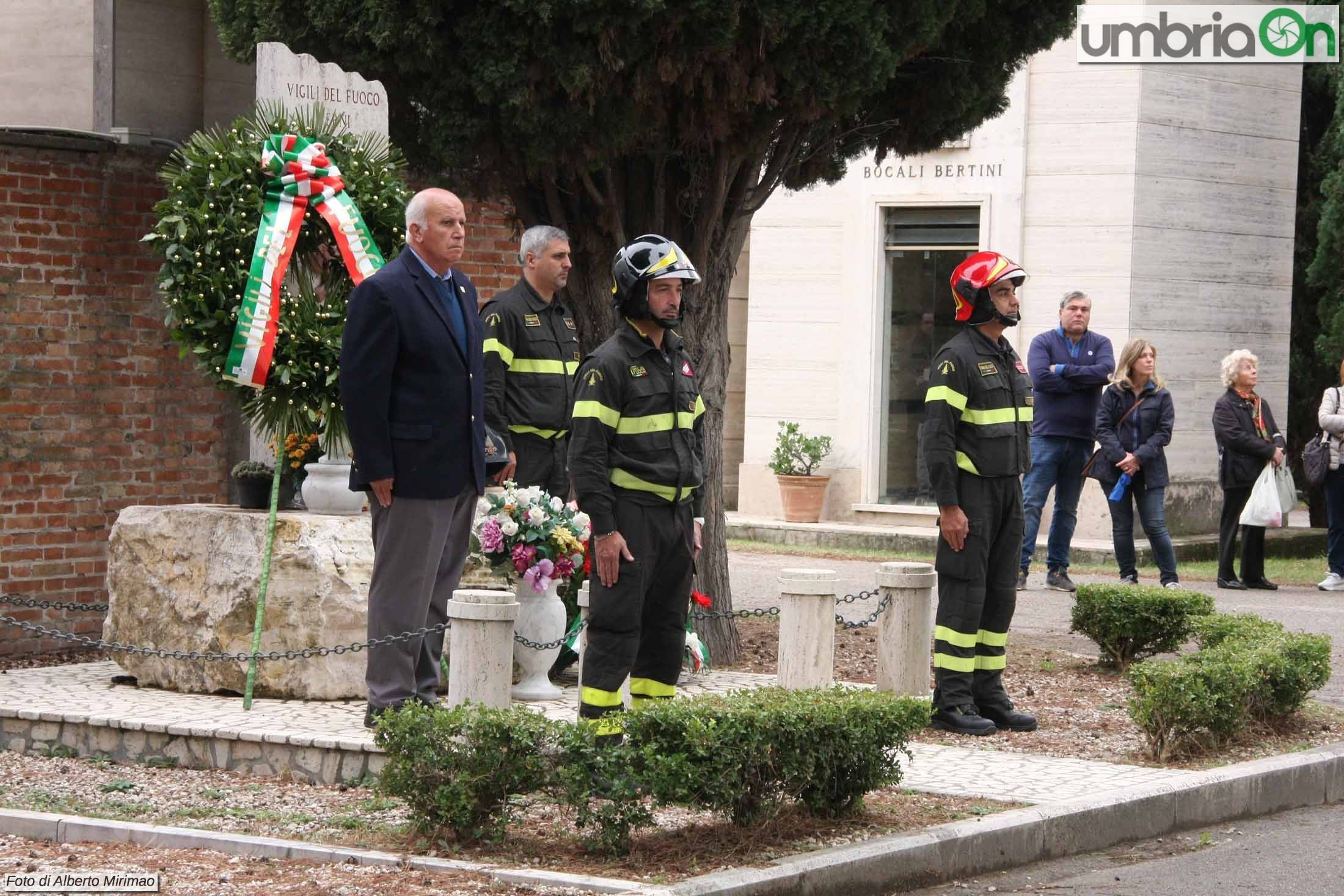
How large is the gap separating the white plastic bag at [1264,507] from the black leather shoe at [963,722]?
7523 millimetres

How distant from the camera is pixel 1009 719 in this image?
8.81 metres

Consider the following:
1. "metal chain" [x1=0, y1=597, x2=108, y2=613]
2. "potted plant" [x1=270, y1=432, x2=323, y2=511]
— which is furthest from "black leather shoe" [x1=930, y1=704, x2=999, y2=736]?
"metal chain" [x1=0, y1=597, x2=108, y2=613]

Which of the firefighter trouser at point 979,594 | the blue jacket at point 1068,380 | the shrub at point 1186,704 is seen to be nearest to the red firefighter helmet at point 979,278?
the firefighter trouser at point 979,594

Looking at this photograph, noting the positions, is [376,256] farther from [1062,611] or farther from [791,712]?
[1062,611]

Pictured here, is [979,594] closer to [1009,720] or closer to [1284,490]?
[1009,720]

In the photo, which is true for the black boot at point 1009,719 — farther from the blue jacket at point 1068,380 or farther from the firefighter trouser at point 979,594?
the blue jacket at point 1068,380

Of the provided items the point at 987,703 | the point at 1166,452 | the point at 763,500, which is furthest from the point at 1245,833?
the point at 763,500

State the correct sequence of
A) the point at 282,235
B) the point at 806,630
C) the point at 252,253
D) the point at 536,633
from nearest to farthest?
the point at 806,630 < the point at 282,235 < the point at 252,253 < the point at 536,633

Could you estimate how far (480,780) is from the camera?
19.6ft

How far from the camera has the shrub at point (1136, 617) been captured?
10.3m

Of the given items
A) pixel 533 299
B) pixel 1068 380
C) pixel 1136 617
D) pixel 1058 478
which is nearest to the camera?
pixel 533 299

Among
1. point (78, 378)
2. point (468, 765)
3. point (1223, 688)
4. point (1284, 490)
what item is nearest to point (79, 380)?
point (78, 378)

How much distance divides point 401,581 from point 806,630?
1.82m

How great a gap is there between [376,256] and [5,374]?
2758mm
